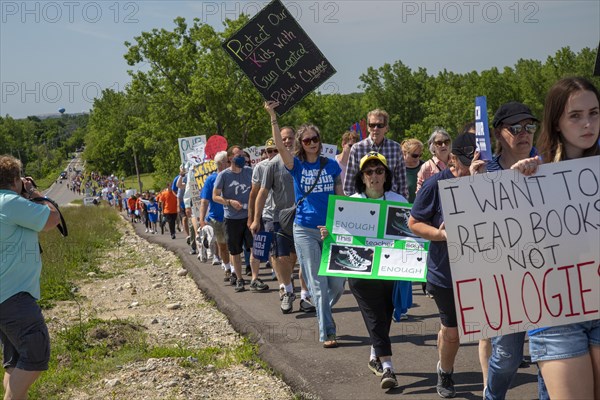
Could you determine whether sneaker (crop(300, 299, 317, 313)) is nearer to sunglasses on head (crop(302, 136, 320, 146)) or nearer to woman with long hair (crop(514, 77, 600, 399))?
sunglasses on head (crop(302, 136, 320, 146))

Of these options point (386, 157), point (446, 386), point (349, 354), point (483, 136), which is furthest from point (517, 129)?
point (386, 157)

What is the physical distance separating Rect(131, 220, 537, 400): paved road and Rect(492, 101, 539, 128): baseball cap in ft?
6.72

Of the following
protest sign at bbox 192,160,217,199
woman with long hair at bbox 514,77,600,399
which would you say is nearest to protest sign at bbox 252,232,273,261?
protest sign at bbox 192,160,217,199

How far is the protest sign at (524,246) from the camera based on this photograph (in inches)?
136

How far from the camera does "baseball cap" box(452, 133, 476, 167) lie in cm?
481

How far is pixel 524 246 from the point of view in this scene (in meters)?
3.52

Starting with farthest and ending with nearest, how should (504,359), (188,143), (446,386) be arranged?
(188,143)
(446,386)
(504,359)

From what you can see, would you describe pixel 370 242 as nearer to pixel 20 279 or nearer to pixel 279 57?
pixel 20 279

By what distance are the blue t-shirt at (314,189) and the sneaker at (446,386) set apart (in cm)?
242

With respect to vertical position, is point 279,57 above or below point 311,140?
above

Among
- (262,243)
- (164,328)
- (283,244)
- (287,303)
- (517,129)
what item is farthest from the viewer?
(262,243)

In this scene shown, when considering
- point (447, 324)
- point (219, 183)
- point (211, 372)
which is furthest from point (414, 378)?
point (219, 183)

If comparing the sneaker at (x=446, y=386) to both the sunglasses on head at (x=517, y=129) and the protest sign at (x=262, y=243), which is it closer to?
the sunglasses on head at (x=517, y=129)

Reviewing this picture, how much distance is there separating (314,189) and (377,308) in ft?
6.30
